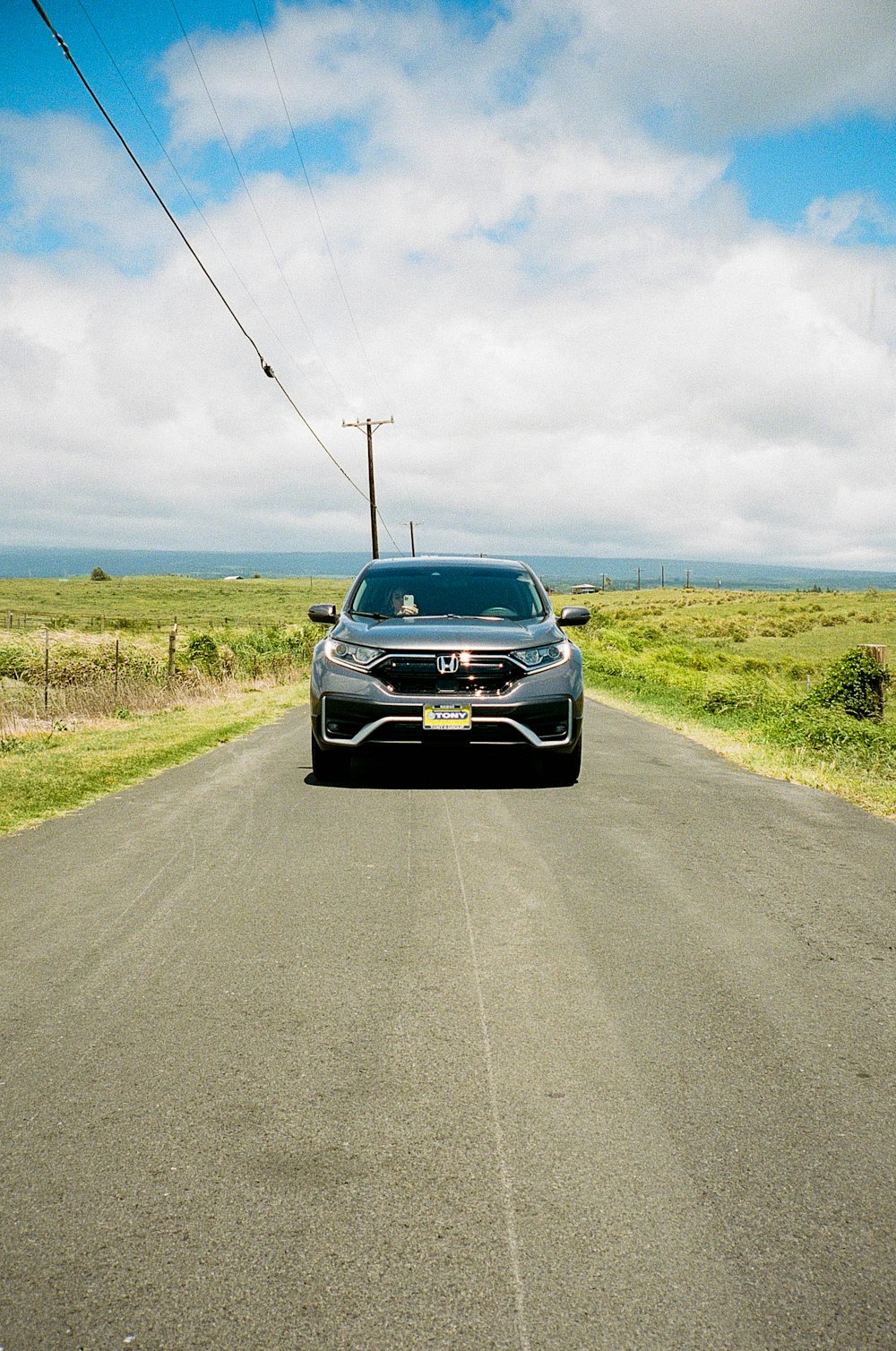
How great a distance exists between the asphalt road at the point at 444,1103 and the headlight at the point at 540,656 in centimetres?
235

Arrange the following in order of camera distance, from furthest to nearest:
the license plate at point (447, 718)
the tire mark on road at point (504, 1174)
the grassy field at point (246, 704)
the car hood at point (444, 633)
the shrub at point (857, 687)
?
the shrub at point (857, 687) → the grassy field at point (246, 704) → the car hood at point (444, 633) → the license plate at point (447, 718) → the tire mark on road at point (504, 1174)

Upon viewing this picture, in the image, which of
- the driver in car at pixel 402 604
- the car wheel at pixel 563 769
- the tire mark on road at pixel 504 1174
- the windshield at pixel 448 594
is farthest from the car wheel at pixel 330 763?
the tire mark on road at pixel 504 1174

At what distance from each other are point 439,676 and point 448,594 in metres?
1.70

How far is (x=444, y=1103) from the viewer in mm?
3244

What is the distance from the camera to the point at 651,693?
24625 mm

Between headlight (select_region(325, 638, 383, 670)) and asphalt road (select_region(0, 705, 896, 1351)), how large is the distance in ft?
7.68

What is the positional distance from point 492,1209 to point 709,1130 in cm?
82

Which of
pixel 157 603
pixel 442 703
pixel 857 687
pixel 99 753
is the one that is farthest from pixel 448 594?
pixel 157 603

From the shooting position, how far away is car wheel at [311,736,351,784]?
8648mm

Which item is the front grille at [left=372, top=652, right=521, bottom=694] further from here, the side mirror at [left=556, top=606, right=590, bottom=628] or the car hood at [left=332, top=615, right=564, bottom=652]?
the side mirror at [left=556, top=606, right=590, bottom=628]

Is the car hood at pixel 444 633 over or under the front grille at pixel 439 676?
over

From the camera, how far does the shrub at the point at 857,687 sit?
59.5 ft

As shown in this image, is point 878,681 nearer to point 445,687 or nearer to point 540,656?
point 540,656

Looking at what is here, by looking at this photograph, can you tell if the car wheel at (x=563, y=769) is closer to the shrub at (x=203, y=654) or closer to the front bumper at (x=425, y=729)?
the front bumper at (x=425, y=729)
